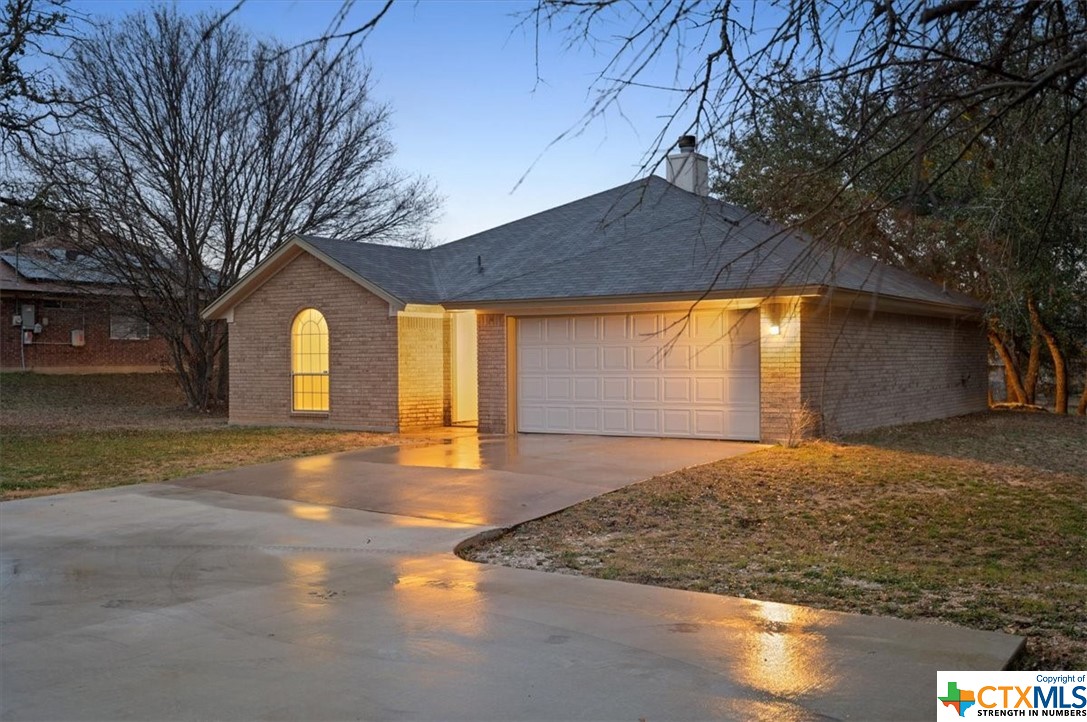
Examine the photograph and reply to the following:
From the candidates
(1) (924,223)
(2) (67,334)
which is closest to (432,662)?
(1) (924,223)

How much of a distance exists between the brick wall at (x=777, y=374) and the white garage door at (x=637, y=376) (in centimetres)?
22

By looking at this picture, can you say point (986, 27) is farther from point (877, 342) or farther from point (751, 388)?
point (877, 342)

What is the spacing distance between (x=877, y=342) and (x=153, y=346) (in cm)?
2687

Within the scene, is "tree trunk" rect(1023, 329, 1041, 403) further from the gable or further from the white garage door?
the gable

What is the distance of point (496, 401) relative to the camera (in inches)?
742

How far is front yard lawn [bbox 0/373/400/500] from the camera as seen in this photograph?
44.8ft

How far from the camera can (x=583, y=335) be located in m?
18.2

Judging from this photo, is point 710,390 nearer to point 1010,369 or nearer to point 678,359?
point 678,359

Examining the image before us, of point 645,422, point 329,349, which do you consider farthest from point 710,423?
point 329,349

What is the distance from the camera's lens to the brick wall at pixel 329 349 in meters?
19.6

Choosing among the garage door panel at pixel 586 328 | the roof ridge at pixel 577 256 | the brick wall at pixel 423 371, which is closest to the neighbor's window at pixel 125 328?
the brick wall at pixel 423 371

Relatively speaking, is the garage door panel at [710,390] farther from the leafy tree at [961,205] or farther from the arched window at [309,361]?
the arched window at [309,361]

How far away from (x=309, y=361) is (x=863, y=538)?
14290 mm

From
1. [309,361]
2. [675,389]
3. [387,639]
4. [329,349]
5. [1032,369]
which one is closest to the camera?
[387,639]
